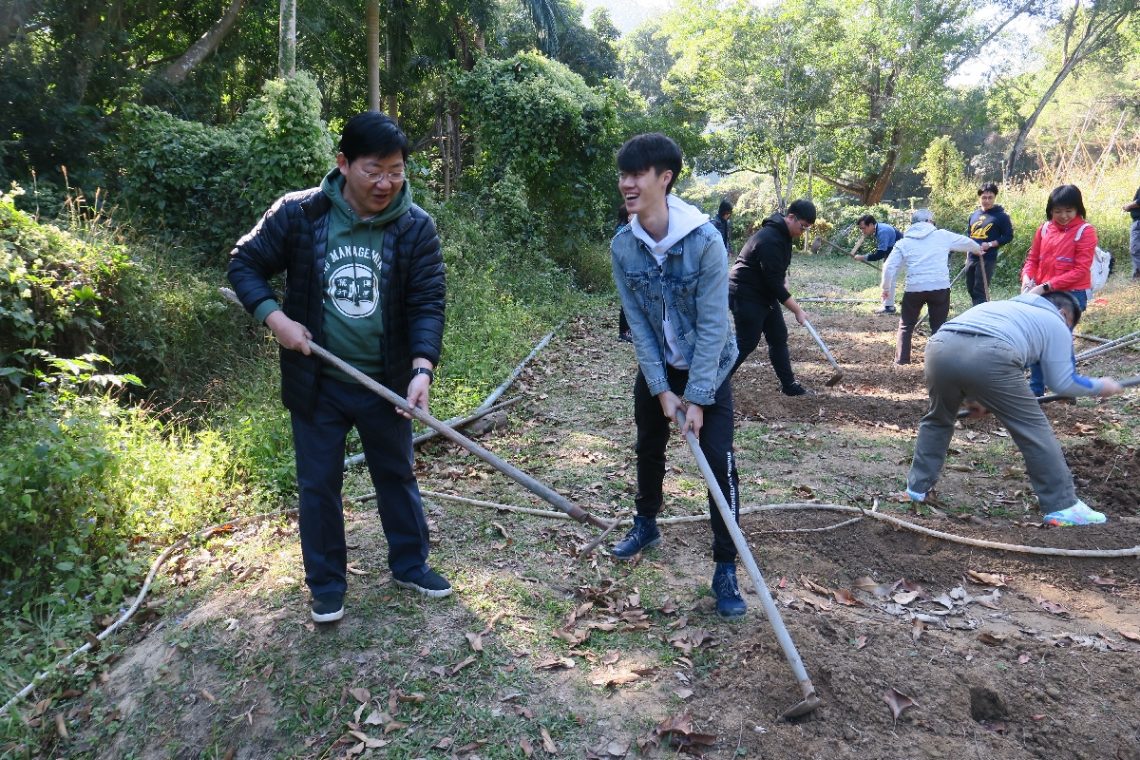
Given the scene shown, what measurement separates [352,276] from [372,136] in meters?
0.57

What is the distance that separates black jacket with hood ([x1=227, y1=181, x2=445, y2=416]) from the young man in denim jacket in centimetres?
85

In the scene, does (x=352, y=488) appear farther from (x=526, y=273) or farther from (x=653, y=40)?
(x=653, y=40)

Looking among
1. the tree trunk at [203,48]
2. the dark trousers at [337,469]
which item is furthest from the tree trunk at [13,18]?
the dark trousers at [337,469]

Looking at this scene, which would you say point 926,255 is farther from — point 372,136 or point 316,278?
point 316,278

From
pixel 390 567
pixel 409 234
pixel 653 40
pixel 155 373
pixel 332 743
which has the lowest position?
pixel 332 743

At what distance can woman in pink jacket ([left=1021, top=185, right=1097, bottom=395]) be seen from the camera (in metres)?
6.50

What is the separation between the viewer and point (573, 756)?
2.58 meters

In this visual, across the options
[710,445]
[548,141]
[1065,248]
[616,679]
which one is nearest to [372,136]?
[710,445]

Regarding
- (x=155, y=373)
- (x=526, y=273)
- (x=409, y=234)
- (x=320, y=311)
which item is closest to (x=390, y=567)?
(x=320, y=311)

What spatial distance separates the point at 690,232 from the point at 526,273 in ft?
33.1

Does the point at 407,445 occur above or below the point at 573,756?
above

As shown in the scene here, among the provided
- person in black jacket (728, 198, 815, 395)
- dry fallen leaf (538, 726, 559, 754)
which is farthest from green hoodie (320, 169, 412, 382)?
person in black jacket (728, 198, 815, 395)

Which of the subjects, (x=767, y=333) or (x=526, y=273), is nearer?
(x=767, y=333)

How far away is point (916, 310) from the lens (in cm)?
820
